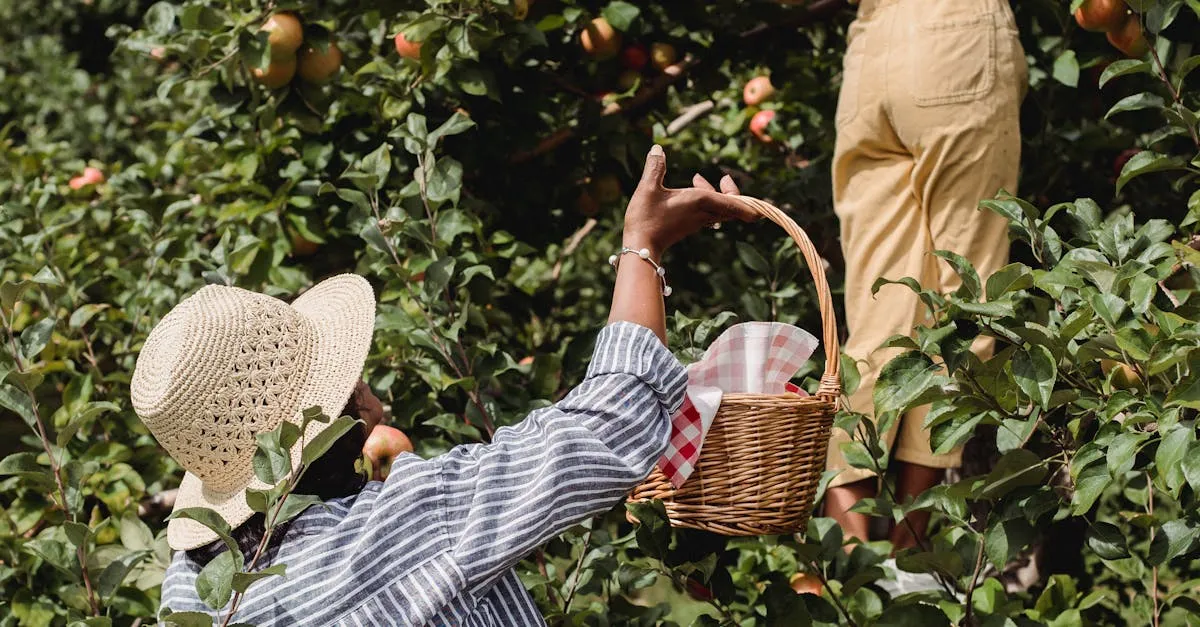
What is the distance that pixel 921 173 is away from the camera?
6.45ft

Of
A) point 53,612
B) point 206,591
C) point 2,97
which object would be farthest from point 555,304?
point 2,97

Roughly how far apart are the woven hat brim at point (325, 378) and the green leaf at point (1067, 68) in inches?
55.0

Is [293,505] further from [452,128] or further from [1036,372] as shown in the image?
[452,128]

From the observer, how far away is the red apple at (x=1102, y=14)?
6.55 feet

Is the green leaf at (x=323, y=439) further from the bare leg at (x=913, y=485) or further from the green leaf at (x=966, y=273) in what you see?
the bare leg at (x=913, y=485)

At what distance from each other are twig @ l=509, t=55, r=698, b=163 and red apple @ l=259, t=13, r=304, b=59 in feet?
1.55

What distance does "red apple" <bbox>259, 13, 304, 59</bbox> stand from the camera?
7.48 feet

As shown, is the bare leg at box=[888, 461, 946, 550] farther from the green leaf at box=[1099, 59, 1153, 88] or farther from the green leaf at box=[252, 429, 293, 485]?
the green leaf at box=[252, 429, 293, 485]

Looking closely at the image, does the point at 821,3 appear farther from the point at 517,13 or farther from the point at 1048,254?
the point at 1048,254

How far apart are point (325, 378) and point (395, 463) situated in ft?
0.38

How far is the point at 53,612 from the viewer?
78.0 inches

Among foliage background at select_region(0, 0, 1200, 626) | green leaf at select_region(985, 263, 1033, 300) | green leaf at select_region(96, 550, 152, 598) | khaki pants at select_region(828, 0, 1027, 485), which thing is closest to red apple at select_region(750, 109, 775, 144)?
foliage background at select_region(0, 0, 1200, 626)

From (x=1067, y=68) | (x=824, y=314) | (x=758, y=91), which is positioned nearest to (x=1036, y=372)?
(x=824, y=314)

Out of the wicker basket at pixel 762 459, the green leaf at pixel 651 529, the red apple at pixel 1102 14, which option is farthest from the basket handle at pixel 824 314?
the red apple at pixel 1102 14
